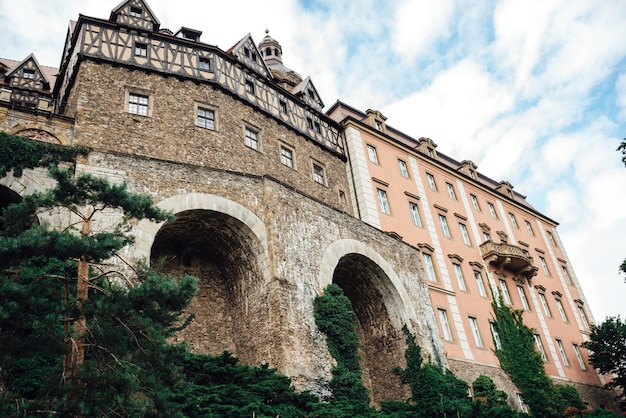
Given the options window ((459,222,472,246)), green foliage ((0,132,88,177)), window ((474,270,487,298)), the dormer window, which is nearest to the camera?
green foliage ((0,132,88,177))

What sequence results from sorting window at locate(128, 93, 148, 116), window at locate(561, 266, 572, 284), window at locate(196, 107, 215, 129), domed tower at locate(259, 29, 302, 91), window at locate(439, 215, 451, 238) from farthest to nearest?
domed tower at locate(259, 29, 302, 91) → window at locate(561, 266, 572, 284) → window at locate(439, 215, 451, 238) → window at locate(196, 107, 215, 129) → window at locate(128, 93, 148, 116)

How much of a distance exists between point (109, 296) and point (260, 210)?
332 inches

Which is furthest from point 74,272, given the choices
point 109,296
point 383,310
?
point 383,310

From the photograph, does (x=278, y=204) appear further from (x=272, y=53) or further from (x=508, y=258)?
(x=272, y=53)

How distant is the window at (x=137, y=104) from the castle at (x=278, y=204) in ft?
0.18

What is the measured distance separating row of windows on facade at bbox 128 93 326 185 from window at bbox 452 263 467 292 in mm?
8143

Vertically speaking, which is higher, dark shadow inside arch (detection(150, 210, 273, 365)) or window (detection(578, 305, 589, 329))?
window (detection(578, 305, 589, 329))

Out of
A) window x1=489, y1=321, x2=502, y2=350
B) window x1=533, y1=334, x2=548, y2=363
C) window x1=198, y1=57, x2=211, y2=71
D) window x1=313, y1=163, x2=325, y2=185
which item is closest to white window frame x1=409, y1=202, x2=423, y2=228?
window x1=313, y1=163, x2=325, y2=185

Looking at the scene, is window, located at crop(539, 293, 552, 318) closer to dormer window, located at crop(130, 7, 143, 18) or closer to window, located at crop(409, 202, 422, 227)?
window, located at crop(409, 202, 422, 227)

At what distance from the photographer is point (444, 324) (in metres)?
24.2

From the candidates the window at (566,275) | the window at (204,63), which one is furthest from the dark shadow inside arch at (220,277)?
the window at (566,275)

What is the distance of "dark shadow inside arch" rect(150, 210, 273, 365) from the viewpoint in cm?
1662

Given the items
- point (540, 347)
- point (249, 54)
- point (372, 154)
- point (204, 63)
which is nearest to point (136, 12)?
point (204, 63)

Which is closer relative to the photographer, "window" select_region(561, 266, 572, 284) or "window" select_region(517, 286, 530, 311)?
"window" select_region(517, 286, 530, 311)
